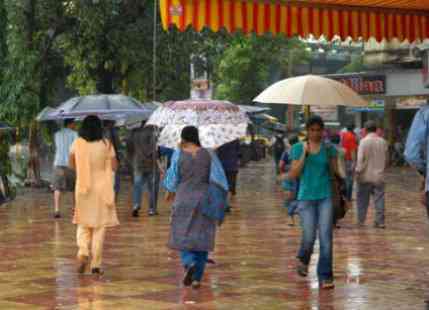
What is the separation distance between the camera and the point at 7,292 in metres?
10.2

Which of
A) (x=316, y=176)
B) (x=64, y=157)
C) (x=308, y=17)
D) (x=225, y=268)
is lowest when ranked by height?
(x=225, y=268)

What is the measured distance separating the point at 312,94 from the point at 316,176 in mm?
3136

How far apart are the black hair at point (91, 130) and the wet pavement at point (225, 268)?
1.40m

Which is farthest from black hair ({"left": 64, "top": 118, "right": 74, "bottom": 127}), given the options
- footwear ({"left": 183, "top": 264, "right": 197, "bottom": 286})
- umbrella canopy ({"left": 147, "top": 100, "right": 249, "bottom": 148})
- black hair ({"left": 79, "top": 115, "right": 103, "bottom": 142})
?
footwear ({"left": 183, "top": 264, "right": 197, "bottom": 286})

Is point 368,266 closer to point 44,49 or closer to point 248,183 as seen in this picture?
point 44,49

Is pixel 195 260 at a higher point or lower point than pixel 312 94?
lower

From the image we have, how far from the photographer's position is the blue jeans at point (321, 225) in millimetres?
10250

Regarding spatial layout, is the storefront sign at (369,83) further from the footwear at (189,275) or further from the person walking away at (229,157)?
the footwear at (189,275)

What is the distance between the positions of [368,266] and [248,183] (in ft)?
64.9

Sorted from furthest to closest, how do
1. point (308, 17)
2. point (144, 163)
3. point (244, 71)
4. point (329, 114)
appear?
1. point (329, 114)
2. point (244, 71)
3. point (144, 163)
4. point (308, 17)

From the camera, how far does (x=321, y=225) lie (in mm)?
10281

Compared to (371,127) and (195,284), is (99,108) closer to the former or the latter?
(371,127)

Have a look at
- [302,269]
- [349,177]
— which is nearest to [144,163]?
[349,177]

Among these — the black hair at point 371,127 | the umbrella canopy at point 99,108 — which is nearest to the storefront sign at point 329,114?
the umbrella canopy at point 99,108
